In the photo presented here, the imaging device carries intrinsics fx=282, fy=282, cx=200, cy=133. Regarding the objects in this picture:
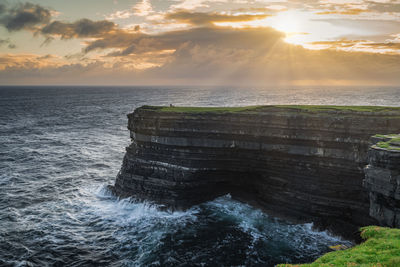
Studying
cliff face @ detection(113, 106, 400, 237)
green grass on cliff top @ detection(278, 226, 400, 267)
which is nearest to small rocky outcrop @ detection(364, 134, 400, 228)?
green grass on cliff top @ detection(278, 226, 400, 267)

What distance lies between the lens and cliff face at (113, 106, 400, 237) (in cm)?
2453

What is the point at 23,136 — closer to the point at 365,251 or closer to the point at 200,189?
the point at 200,189

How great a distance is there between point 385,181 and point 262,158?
41.2 feet

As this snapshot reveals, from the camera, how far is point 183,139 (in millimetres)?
29828

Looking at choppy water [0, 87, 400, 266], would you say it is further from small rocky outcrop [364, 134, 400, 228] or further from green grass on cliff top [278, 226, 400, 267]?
green grass on cliff top [278, 226, 400, 267]

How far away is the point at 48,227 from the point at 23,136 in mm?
48059

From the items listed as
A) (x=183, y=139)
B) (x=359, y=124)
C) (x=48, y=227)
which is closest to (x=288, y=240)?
(x=359, y=124)

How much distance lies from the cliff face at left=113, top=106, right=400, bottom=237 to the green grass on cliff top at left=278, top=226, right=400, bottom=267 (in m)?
11.5

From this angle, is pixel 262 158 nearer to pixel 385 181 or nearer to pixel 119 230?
pixel 385 181

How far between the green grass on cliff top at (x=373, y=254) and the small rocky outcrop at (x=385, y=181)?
3.42 m

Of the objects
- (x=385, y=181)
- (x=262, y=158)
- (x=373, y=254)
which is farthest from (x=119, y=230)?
(x=385, y=181)

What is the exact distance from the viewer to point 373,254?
11828mm

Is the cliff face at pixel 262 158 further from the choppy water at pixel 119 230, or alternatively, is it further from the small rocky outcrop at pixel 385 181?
the small rocky outcrop at pixel 385 181

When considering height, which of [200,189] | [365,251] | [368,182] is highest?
[368,182]
